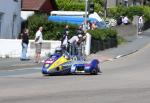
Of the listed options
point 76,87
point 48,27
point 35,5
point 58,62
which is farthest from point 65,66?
point 35,5

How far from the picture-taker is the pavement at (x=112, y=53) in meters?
26.4

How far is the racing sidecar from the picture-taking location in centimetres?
2123

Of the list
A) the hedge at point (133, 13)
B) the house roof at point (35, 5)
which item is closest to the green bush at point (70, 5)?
the hedge at point (133, 13)

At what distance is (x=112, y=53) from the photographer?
35.4 metres

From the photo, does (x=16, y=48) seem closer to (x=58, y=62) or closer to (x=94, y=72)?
(x=94, y=72)

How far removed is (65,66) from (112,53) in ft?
46.2

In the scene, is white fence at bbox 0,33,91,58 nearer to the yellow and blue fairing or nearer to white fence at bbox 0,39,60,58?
white fence at bbox 0,39,60,58

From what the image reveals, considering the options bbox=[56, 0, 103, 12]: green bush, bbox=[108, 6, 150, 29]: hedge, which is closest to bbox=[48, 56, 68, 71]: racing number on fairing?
bbox=[56, 0, 103, 12]: green bush

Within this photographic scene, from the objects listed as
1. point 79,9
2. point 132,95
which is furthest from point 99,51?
point 79,9

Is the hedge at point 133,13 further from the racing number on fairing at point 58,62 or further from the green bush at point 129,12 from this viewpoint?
the racing number on fairing at point 58,62

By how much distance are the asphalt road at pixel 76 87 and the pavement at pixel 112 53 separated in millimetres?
1463

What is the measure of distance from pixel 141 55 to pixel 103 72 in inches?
484

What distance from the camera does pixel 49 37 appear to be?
36.7 metres

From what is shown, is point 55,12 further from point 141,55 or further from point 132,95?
point 132,95
